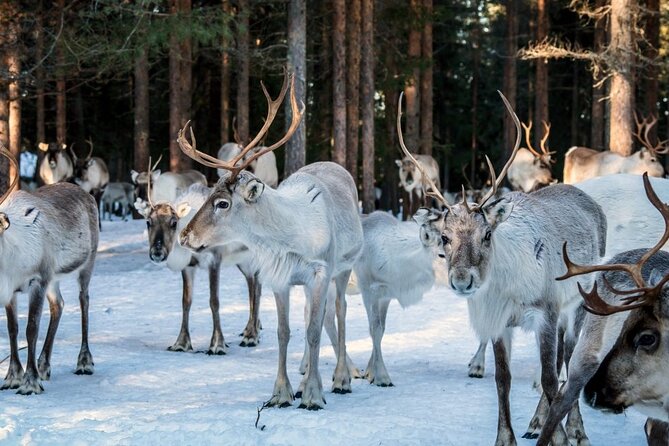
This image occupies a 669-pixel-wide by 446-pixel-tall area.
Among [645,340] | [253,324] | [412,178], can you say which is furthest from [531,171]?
[645,340]

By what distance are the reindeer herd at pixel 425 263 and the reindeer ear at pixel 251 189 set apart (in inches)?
0.6

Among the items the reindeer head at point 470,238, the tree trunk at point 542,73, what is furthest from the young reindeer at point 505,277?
the tree trunk at point 542,73

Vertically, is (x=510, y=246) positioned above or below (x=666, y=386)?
above

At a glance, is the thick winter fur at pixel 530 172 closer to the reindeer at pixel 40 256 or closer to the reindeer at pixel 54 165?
the reindeer at pixel 54 165

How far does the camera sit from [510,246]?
19.6 feet

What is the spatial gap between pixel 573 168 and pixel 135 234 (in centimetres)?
882

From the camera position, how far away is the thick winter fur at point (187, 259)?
9.26 m

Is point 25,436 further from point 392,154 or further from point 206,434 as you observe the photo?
point 392,154

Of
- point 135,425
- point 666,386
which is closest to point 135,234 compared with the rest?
point 135,425

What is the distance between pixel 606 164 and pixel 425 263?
9087 mm

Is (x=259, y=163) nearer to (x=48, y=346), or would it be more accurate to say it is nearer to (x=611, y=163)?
(x=611, y=163)

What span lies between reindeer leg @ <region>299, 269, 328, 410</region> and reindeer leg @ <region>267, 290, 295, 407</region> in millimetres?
118

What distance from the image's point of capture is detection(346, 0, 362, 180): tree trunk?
18.5 meters

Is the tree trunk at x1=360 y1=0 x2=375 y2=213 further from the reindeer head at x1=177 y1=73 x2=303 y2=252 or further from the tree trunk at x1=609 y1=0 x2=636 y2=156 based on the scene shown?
the reindeer head at x1=177 y1=73 x2=303 y2=252
